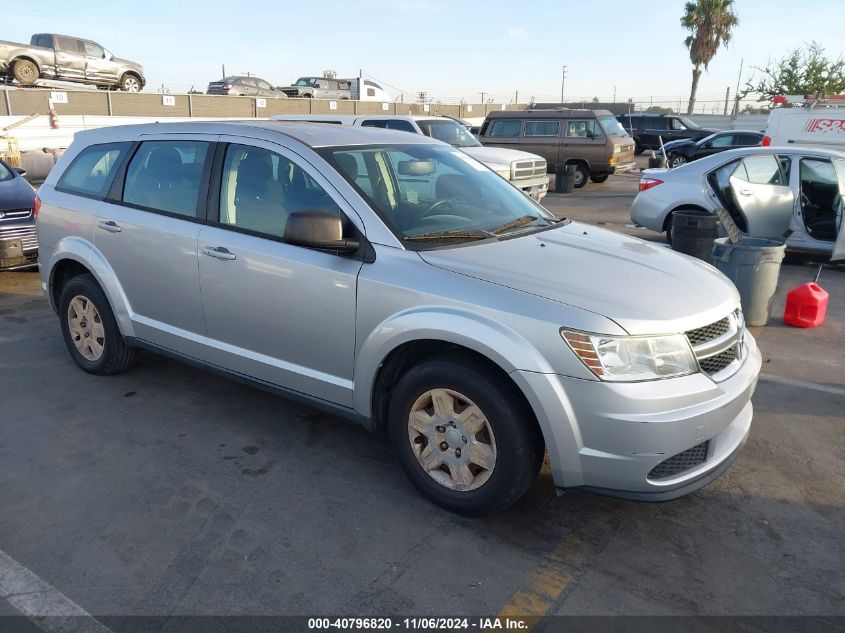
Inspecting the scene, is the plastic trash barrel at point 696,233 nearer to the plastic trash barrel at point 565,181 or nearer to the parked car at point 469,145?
the parked car at point 469,145

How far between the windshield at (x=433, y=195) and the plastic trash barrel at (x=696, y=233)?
3.50 metres

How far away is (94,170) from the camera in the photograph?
4969mm

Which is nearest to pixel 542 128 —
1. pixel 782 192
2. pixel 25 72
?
pixel 782 192

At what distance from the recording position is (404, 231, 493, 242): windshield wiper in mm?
3512

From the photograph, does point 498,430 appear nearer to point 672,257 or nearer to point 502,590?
point 502,590

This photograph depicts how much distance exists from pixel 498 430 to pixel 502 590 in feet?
2.18

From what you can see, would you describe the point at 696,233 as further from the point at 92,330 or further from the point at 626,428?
the point at 92,330

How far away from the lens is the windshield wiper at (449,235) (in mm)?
3512

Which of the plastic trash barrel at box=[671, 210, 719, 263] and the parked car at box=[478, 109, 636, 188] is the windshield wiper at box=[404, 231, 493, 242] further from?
the parked car at box=[478, 109, 636, 188]

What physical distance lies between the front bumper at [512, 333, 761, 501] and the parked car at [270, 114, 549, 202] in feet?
31.2

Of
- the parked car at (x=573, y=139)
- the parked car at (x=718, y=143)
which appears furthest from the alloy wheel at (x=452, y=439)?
the parked car at (x=718, y=143)

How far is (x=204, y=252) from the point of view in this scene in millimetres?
4035

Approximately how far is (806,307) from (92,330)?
20.5 ft

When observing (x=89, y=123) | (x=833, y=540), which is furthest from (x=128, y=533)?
(x=89, y=123)
